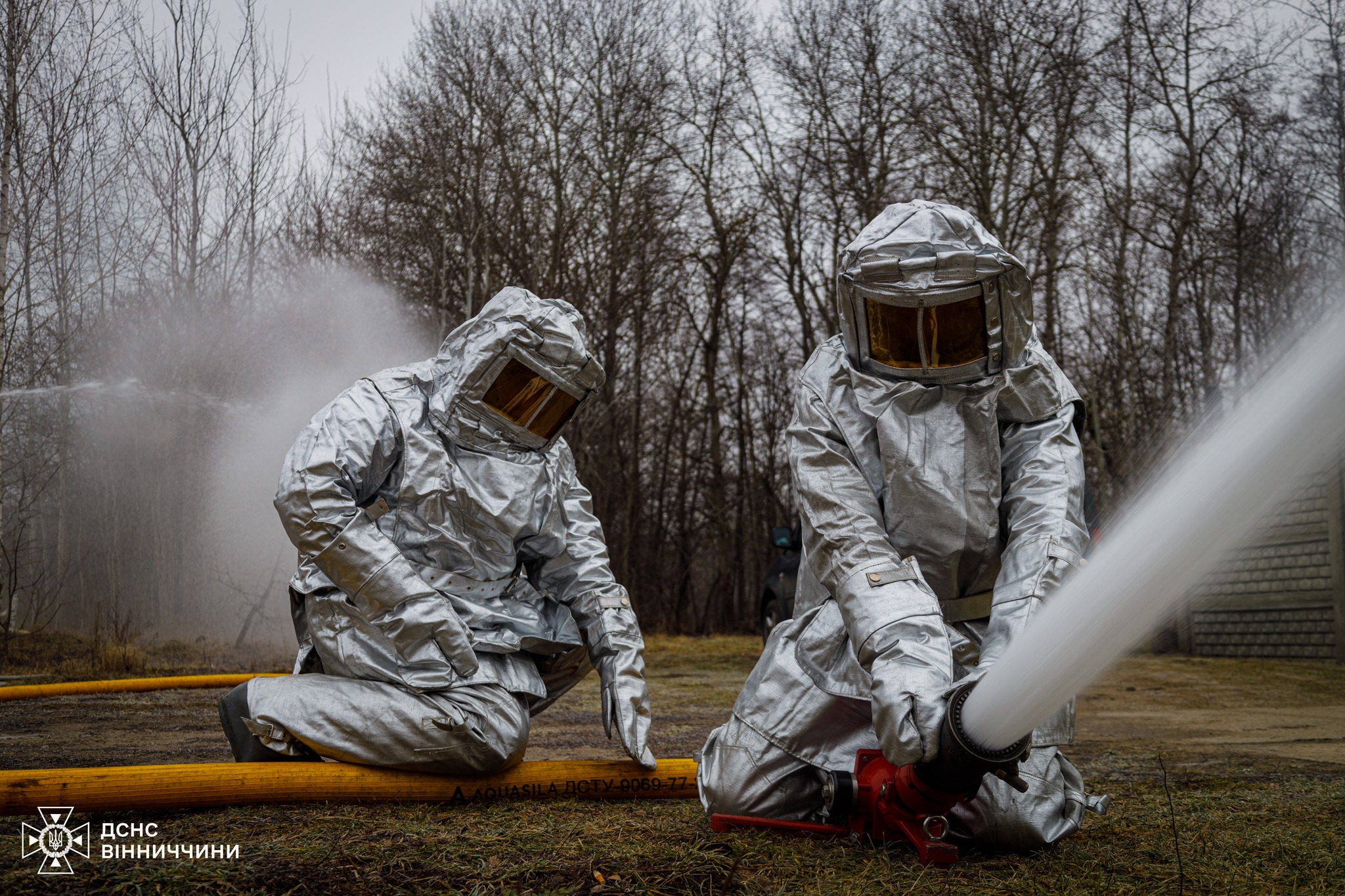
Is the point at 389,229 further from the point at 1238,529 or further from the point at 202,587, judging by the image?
the point at 1238,529

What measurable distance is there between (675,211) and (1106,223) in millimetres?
6070

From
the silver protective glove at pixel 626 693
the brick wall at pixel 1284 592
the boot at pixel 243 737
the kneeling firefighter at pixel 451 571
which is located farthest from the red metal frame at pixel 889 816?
the brick wall at pixel 1284 592

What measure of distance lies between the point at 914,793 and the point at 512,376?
6.64ft

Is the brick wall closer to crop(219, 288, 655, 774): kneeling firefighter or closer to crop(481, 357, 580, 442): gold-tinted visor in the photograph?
crop(219, 288, 655, 774): kneeling firefighter

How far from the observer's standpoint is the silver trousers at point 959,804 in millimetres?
2701

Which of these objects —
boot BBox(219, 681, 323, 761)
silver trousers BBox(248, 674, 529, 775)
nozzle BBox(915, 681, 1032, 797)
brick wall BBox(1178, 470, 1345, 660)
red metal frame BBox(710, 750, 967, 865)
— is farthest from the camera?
brick wall BBox(1178, 470, 1345, 660)

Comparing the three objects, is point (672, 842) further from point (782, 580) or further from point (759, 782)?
point (782, 580)

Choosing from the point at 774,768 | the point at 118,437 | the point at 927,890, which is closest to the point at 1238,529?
the point at 927,890

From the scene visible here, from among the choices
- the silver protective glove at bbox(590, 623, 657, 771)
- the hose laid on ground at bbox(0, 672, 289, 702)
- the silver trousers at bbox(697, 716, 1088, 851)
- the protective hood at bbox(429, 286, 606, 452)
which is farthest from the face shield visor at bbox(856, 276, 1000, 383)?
the hose laid on ground at bbox(0, 672, 289, 702)

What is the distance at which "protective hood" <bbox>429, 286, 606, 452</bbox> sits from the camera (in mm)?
3686

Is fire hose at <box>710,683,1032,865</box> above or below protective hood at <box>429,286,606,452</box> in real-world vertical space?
below

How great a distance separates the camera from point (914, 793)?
2.49 m

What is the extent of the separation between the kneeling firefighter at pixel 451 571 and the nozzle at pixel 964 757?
4.59 ft

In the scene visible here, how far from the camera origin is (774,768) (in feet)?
9.49
